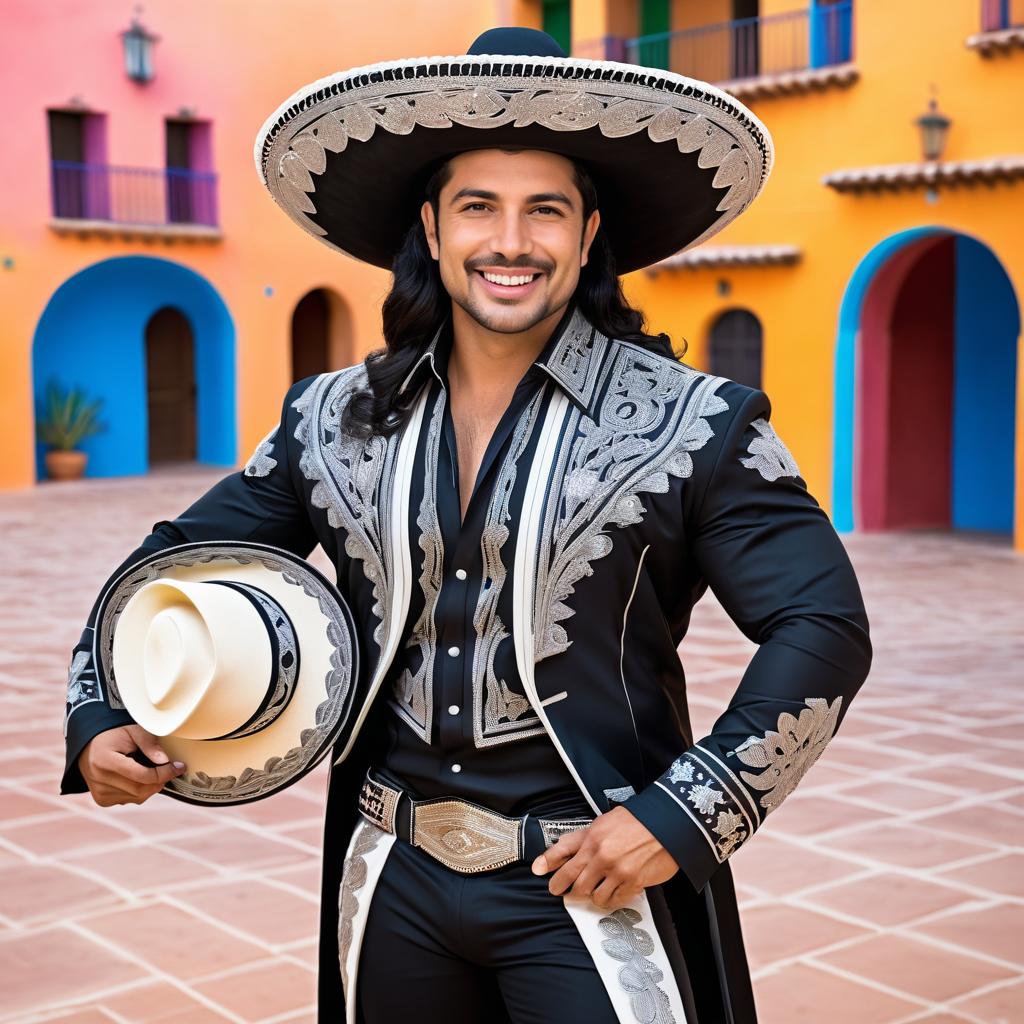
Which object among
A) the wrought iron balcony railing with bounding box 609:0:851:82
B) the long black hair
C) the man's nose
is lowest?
the long black hair

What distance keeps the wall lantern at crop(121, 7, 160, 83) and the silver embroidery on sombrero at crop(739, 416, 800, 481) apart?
19860 mm

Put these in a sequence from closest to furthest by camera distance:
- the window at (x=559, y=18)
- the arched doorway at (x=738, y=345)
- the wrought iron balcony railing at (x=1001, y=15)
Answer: the wrought iron balcony railing at (x=1001, y=15), the arched doorway at (x=738, y=345), the window at (x=559, y=18)

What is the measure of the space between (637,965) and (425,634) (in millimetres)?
524

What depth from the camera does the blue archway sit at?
69.6 feet

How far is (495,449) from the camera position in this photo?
2170 mm

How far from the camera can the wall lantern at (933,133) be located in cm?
1305

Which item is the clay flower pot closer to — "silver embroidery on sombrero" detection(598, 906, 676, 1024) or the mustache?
the mustache

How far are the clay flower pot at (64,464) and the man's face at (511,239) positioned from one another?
62.6ft

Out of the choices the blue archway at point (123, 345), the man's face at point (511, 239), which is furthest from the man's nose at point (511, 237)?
the blue archway at point (123, 345)

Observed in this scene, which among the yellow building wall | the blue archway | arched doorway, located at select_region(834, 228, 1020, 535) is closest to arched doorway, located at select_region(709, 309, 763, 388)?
the yellow building wall

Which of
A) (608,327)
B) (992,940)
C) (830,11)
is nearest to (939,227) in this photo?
(830,11)

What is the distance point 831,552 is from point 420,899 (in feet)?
2.34

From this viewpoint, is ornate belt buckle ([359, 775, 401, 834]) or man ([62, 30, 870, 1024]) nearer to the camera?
man ([62, 30, 870, 1024])

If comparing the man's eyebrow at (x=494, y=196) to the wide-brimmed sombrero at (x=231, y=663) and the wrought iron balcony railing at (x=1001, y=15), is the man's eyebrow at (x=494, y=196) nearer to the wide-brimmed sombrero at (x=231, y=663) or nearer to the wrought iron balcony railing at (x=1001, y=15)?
the wide-brimmed sombrero at (x=231, y=663)
